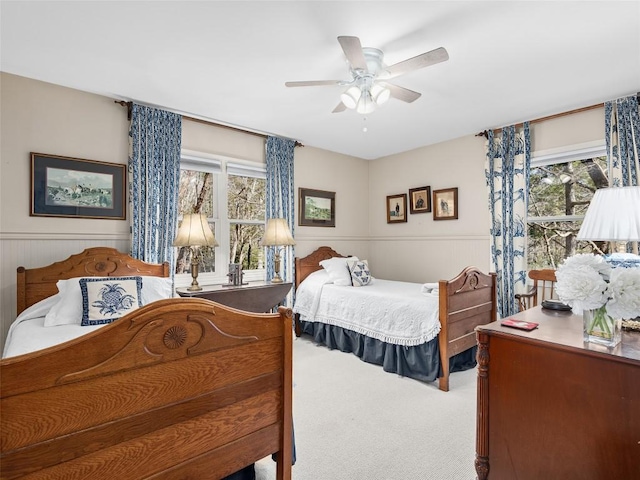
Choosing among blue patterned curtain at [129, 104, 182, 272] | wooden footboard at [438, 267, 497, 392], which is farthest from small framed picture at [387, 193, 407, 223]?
blue patterned curtain at [129, 104, 182, 272]

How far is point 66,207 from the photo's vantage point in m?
2.85

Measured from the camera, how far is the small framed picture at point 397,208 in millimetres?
4863

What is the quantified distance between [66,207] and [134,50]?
4.90 ft

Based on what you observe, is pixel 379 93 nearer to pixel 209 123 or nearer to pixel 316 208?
pixel 209 123

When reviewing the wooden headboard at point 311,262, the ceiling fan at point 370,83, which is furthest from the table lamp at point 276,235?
the ceiling fan at point 370,83

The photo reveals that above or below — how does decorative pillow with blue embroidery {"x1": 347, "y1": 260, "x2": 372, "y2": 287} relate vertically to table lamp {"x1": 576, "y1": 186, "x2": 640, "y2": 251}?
below

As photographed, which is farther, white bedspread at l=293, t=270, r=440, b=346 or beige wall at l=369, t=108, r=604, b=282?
beige wall at l=369, t=108, r=604, b=282

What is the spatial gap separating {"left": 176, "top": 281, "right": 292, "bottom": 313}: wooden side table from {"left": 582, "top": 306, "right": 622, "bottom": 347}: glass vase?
2.62 metres

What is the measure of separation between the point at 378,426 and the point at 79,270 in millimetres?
2666

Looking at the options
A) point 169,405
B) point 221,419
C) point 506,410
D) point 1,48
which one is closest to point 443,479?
point 506,410

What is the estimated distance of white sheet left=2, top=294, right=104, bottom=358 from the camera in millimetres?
1766

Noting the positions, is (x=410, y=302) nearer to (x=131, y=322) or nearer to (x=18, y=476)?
(x=131, y=322)

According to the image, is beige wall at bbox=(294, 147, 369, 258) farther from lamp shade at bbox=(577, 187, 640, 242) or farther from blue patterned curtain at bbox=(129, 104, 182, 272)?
lamp shade at bbox=(577, 187, 640, 242)

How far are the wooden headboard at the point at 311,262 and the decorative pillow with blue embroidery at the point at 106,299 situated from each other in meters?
2.13
